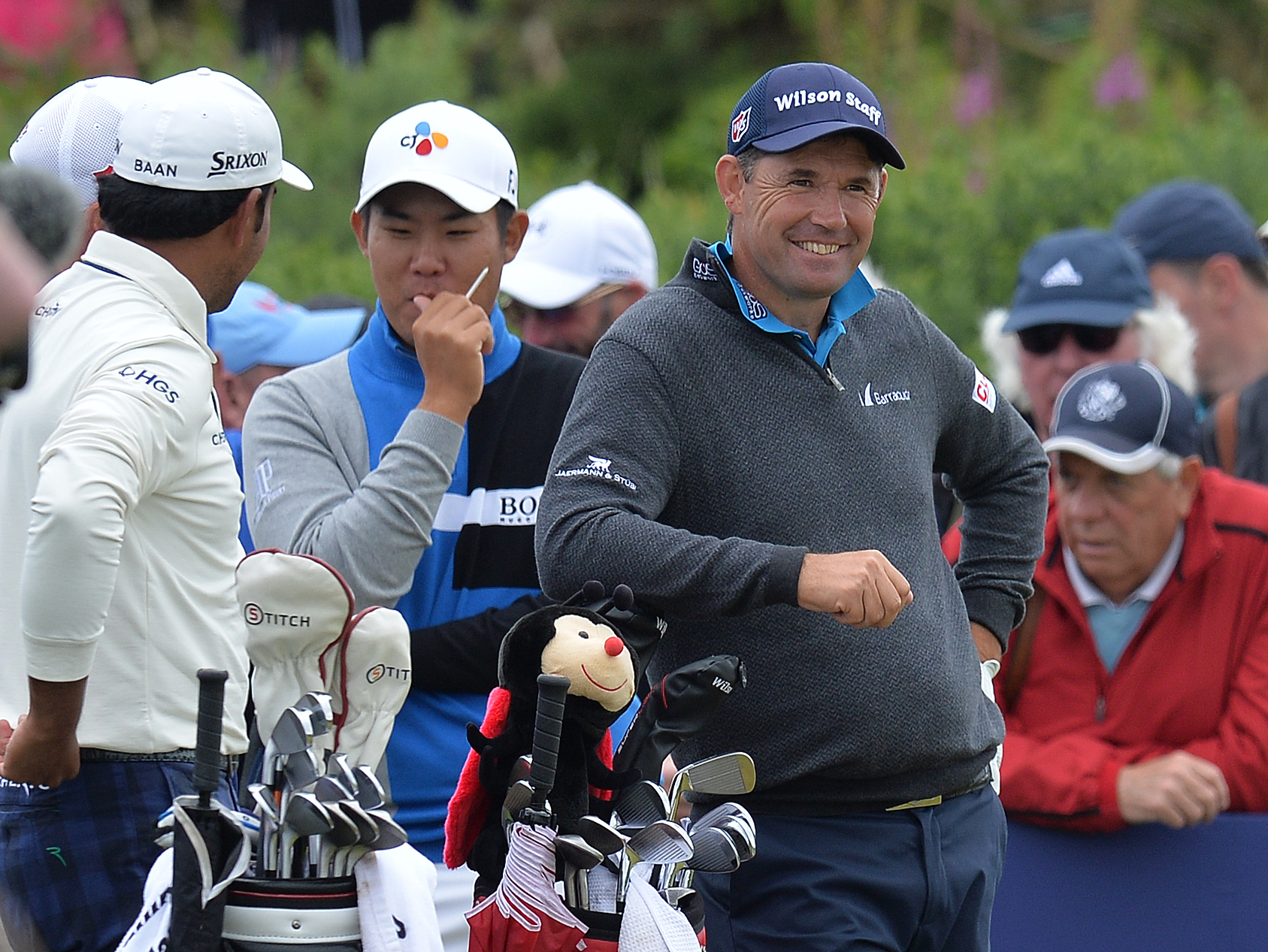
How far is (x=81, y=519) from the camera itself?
2475 millimetres

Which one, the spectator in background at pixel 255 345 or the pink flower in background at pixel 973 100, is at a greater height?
the pink flower in background at pixel 973 100

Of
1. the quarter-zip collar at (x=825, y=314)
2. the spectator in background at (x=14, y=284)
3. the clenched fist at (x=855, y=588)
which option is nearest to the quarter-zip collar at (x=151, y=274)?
the quarter-zip collar at (x=825, y=314)

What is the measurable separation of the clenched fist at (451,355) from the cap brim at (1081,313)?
93.9 inches

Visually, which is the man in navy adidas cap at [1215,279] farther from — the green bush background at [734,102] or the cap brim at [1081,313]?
the green bush background at [734,102]

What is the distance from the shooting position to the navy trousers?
2814mm

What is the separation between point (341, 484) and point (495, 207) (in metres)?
0.67

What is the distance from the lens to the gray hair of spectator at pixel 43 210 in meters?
1.46

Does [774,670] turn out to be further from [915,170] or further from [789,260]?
[915,170]

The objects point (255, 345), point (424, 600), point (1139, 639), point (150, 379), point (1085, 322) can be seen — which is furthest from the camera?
point (1085, 322)

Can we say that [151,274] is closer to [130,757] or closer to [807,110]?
[130,757]

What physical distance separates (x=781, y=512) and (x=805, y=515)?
41 millimetres

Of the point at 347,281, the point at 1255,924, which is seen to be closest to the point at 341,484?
the point at 1255,924

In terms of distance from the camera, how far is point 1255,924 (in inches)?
150

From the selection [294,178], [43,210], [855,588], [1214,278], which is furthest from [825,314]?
[1214,278]
